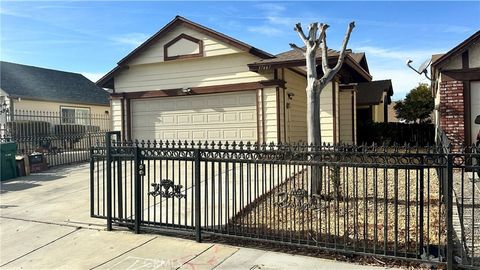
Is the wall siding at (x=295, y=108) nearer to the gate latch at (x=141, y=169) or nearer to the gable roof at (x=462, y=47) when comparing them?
the gable roof at (x=462, y=47)

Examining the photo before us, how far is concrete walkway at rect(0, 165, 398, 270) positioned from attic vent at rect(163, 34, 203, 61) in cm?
729

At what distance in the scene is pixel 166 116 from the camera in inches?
572

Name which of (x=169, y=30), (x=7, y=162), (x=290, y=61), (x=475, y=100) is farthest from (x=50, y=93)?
(x=475, y=100)

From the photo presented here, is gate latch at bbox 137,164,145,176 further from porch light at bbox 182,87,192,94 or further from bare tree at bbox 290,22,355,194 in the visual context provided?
porch light at bbox 182,87,192,94

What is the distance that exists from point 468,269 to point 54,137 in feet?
47.1

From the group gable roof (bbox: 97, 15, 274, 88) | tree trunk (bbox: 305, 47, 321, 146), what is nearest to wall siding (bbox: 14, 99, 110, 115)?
gable roof (bbox: 97, 15, 274, 88)

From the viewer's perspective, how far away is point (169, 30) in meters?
14.1

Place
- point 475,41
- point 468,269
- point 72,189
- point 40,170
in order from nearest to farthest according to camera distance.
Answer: point 468,269 < point 72,189 < point 475,41 < point 40,170

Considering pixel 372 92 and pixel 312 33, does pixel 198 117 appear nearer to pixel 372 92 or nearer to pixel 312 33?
pixel 312 33

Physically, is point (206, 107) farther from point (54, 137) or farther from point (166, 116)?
point (54, 137)

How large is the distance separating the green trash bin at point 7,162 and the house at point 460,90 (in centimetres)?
1269

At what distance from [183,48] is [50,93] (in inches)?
525

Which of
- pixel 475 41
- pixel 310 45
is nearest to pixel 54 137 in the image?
pixel 310 45

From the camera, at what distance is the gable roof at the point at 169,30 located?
41.9ft
